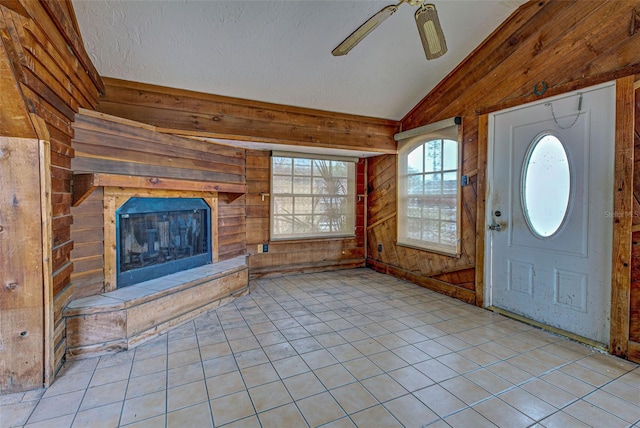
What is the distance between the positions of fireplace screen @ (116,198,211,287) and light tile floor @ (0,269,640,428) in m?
0.67

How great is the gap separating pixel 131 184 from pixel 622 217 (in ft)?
12.7

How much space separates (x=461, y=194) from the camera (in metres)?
3.62

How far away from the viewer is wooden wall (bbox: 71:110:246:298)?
244 centimetres

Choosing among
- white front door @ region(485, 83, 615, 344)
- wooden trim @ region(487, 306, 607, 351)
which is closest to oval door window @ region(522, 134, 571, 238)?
white front door @ region(485, 83, 615, 344)

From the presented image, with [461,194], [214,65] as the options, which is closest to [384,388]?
[461,194]

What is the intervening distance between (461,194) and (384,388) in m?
2.46

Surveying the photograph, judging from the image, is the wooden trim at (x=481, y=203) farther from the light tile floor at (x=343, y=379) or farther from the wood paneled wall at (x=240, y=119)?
the wood paneled wall at (x=240, y=119)

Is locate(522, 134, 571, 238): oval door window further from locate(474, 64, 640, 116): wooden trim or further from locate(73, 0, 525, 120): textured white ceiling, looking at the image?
locate(73, 0, 525, 120): textured white ceiling

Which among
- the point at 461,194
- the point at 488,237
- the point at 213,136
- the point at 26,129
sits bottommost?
the point at 488,237

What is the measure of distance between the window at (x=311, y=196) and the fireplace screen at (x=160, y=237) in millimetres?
1185

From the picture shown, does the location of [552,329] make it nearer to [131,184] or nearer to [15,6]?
[131,184]

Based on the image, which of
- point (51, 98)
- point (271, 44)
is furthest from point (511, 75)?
point (51, 98)

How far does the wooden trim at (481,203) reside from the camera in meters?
3.31

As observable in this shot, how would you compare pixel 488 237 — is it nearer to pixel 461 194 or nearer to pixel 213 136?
pixel 461 194
